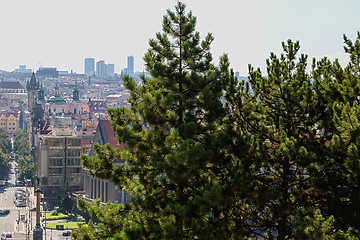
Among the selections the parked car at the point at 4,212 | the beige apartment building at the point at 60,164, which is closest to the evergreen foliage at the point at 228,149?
the parked car at the point at 4,212

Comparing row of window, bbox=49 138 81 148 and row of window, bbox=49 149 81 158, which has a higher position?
row of window, bbox=49 138 81 148

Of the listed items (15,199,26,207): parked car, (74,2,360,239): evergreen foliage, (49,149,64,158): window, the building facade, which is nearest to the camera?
(74,2,360,239): evergreen foliage

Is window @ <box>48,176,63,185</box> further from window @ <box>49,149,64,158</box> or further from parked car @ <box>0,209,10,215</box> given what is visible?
parked car @ <box>0,209,10,215</box>

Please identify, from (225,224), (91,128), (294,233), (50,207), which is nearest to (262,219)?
(225,224)

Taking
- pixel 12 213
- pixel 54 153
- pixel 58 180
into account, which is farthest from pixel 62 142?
pixel 12 213

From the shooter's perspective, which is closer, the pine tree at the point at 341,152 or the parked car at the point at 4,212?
the pine tree at the point at 341,152

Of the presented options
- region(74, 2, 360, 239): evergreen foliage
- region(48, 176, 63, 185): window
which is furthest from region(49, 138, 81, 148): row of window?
region(74, 2, 360, 239): evergreen foliage

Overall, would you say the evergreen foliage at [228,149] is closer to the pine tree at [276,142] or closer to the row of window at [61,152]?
the pine tree at [276,142]

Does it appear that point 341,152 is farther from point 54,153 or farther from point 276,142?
point 54,153

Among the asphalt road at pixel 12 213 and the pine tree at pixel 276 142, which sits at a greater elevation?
the pine tree at pixel 276 142

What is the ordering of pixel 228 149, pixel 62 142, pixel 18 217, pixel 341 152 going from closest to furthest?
pixel 341 152, pixel 228 149, pixel 18 217, pixel 62 142

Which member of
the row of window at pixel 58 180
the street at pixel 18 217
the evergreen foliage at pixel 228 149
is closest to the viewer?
the evergreen foliage at pixel 228 149

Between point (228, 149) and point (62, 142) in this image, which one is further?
point (62, 142)

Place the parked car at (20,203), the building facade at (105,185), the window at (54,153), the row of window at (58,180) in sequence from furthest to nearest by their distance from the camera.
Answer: the parked car at (20,203)
the window at (54,153)
the row of window at (58,180)
the building facade at (105,185)
